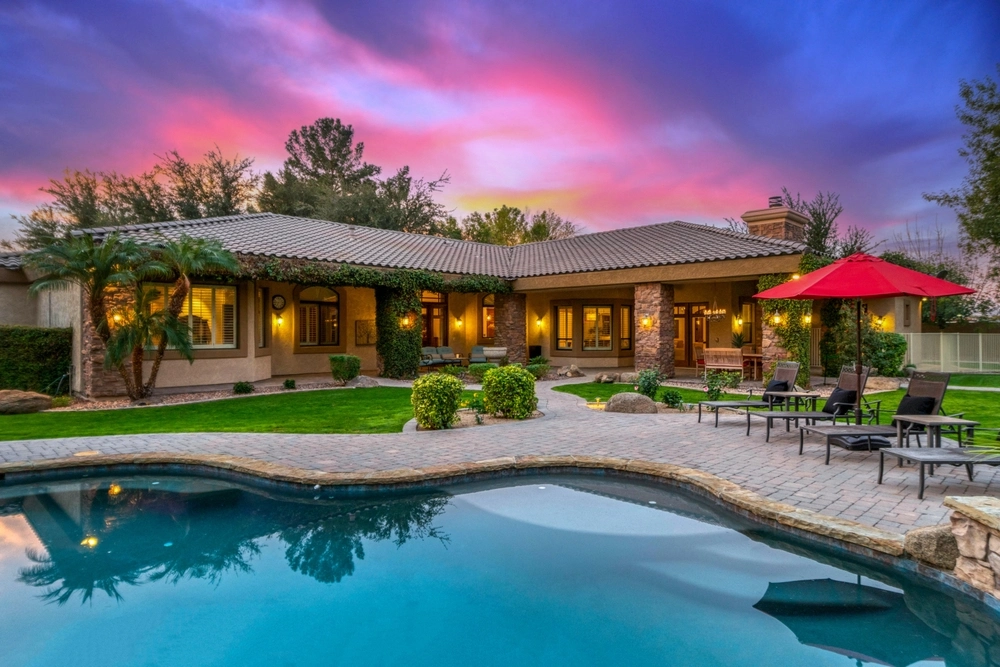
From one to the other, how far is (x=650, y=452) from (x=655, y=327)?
10.8 m

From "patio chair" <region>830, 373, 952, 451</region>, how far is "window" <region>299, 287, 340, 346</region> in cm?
1551

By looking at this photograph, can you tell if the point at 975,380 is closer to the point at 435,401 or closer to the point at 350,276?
the point at 435,401

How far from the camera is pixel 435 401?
8508 mm

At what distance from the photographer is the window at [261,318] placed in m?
15.3

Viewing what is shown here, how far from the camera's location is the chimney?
1797 cm

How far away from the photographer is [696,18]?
12383 millimetres

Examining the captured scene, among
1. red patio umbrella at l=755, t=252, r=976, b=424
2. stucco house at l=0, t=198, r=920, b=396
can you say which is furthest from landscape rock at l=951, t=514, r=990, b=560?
stucco house at l=0, t=198, r=920, b=396

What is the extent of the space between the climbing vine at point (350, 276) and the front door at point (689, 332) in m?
7.46

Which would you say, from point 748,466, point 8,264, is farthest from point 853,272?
point 8,264

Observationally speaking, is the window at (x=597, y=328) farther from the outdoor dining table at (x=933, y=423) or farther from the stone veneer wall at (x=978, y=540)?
the stone veneer wall at (x=978, y=540)

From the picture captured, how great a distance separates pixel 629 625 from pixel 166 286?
45.7 ft

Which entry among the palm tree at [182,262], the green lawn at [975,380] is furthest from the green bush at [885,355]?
the palm tree at [182,262]

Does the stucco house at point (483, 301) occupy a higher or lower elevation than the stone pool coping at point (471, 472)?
higher

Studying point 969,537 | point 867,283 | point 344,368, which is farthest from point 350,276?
point 969,537
